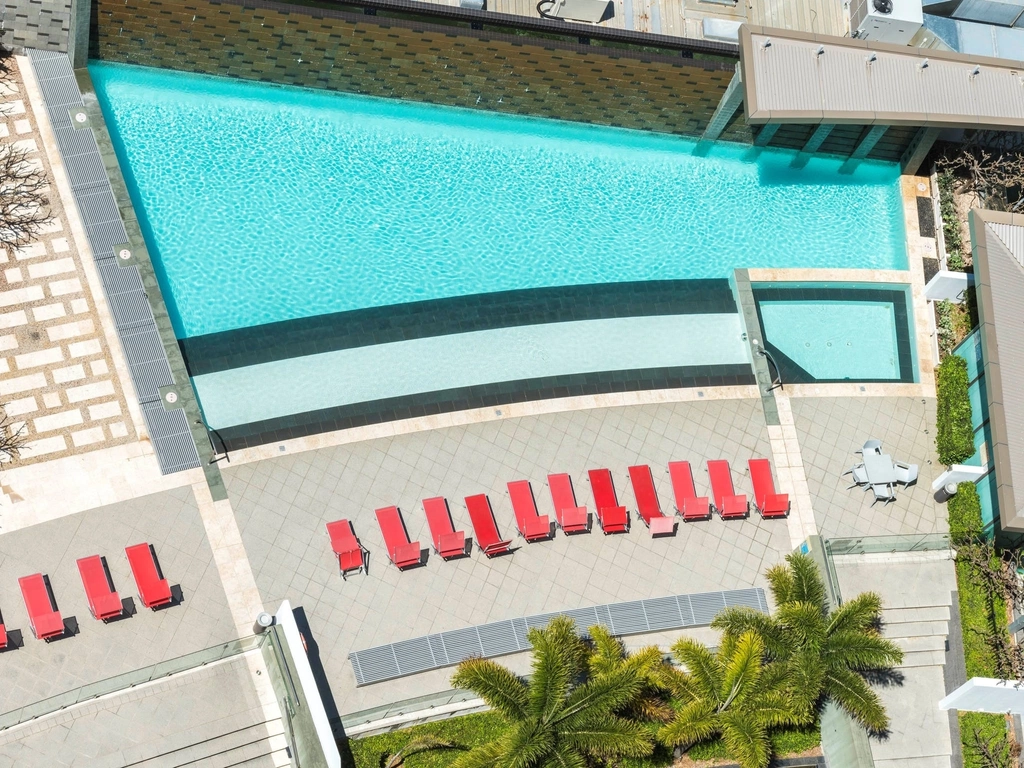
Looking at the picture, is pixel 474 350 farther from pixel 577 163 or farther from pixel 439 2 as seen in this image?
pixel 439 2

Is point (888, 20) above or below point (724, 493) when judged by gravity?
above

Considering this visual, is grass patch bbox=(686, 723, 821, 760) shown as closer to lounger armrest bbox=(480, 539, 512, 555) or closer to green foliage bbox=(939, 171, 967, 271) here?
lounger armrest bbox=(480, 539, 512, 555)

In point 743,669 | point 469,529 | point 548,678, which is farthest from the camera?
point 469,529

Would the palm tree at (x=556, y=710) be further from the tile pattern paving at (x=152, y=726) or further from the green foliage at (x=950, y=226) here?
the green foliage at (x=950, y=226)

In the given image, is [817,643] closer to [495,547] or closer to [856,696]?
[856,696]

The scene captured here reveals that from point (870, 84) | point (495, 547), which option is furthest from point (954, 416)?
point (495, 547)

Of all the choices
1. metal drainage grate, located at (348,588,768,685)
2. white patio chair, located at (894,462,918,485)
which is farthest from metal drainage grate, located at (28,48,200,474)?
white patio chair, located at (894,462,918,485)
